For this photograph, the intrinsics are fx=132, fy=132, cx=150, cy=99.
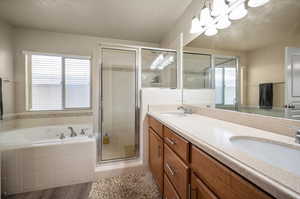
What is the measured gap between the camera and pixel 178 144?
Result: 35.1 inches

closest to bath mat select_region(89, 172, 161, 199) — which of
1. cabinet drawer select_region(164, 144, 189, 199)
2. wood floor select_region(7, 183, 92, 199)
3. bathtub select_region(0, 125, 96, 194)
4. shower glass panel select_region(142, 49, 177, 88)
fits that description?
wood floor select_region(7, 183, 92, 199)

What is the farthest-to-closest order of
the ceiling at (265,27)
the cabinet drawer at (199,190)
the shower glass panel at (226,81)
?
the shower glass panel at (226,81) → the ceiling at (265,27) → the cabinet drawer at (199,190)

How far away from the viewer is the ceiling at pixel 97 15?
181 centimetres

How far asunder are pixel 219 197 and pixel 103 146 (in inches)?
71.2

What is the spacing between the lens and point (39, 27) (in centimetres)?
238

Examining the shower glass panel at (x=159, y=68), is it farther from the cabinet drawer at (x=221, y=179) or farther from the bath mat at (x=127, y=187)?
the cabinet drawer at (x=221, y=179)

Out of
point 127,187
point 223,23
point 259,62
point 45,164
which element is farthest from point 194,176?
point 45,164

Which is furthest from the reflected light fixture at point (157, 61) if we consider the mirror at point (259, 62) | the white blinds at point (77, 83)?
the white blinds at point (77, 83)

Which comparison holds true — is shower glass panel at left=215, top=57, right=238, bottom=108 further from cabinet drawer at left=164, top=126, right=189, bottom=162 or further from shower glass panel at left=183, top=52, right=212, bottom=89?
cabinet drawer at left=164, top=126, right=189, bottom=162

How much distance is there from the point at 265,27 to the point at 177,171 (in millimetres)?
1182

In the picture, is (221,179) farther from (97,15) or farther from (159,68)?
(97,15)

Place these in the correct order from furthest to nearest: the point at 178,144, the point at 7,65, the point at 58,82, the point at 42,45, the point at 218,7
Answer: the point at 58,82
the point at 42,45
the point at 7,65
the point at 218,7
the point at 178,144

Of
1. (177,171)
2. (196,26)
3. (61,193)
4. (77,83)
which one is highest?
(196,26)

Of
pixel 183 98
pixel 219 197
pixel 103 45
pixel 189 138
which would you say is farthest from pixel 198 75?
pixel 219 197
